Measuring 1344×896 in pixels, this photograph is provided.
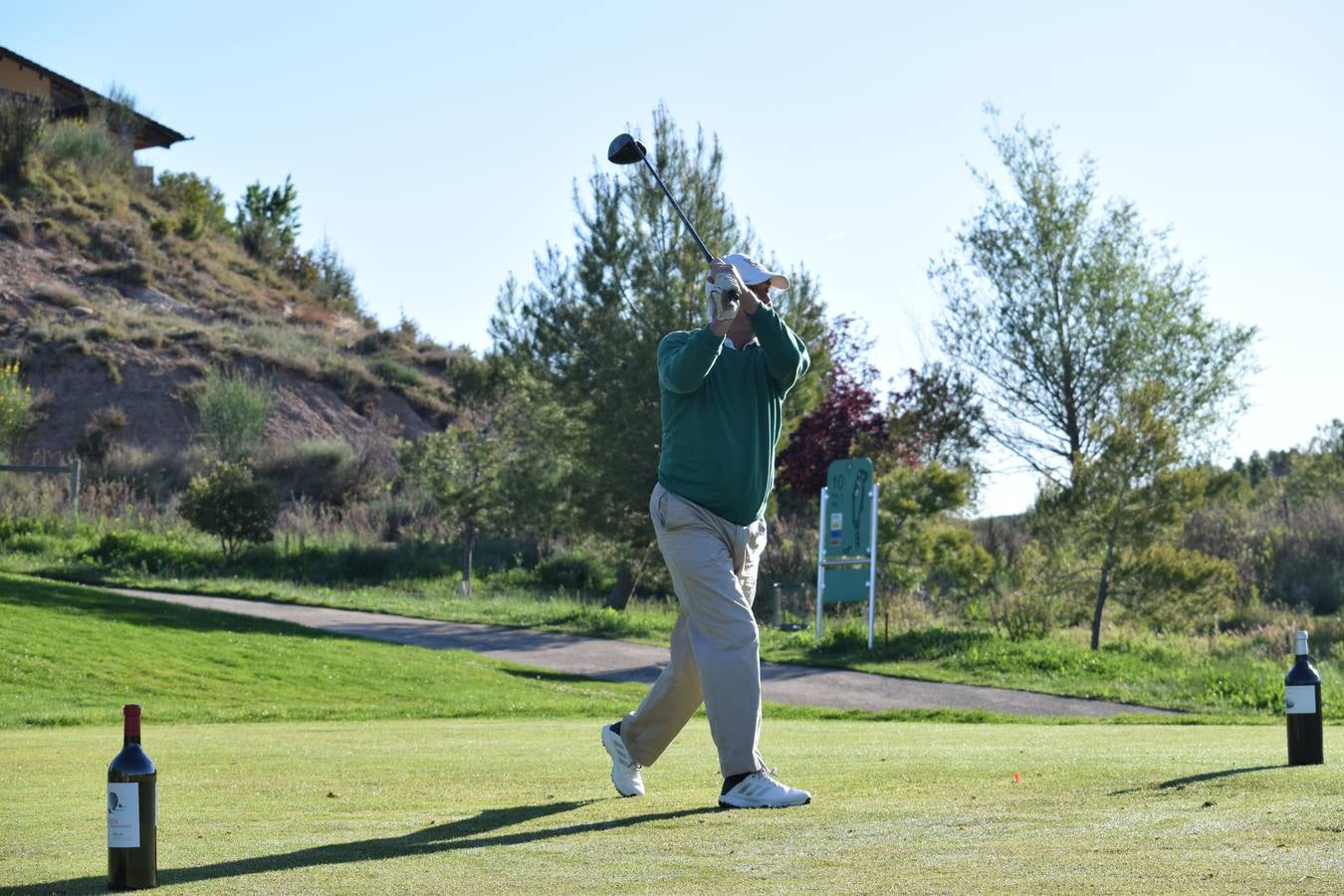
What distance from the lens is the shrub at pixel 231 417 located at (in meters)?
44.3

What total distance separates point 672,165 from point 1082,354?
973 cm

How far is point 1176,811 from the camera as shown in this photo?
18.7 ft

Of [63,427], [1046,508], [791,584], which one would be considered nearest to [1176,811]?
[1046,508]

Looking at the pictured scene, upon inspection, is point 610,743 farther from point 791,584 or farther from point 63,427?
point 63,427

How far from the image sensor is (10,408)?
38.6 metres

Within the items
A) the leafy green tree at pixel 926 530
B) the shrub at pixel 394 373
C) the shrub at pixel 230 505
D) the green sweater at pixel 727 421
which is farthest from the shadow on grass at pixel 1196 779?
the shrub at pixel 394 373

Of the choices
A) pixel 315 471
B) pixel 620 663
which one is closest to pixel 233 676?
pixel 620 663

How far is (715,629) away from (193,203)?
2478 inches

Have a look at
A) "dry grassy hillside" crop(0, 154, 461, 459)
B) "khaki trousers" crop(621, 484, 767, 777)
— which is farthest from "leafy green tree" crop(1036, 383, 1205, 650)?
"dry grassy hillside" crop(0, 154, 461, 459)

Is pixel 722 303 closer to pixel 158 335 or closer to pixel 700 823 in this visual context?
pixel 700 823

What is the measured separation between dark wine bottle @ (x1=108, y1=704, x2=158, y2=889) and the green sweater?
278 centimetres

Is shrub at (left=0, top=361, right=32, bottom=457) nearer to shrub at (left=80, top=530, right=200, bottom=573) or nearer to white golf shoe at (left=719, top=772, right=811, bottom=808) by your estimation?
shrub at (left=80, top=530, right=200, bottom=573)

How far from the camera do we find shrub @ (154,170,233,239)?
206ft

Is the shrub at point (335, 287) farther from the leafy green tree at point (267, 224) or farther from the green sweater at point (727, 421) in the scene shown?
the green sweater at point (727, 421)
